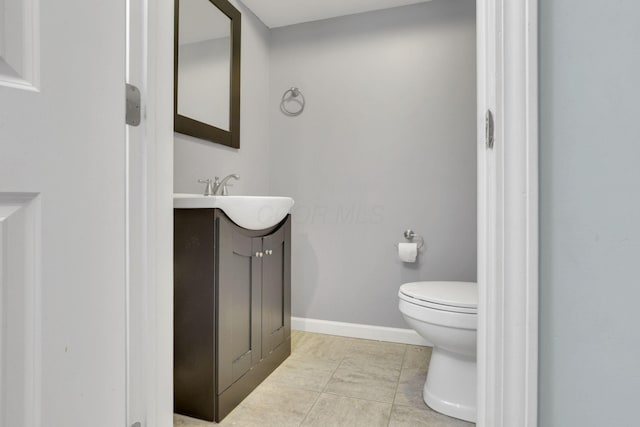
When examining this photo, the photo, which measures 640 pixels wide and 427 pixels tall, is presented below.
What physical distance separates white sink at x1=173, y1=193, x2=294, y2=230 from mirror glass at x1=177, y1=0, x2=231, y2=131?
0.61m

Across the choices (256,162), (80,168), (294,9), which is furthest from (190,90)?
(80,168)

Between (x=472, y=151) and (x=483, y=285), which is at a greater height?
(x=472, y=151)

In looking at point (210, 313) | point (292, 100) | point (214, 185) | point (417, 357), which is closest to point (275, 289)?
point (210, 313)

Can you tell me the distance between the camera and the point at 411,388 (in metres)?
1.71

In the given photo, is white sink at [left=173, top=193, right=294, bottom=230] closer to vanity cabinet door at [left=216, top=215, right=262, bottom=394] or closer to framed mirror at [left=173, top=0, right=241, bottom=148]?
vanity cabinet door at [left=216, top=215, right=262, bottom=394]

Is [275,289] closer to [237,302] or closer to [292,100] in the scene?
[237,302]

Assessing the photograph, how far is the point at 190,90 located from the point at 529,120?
1.71m

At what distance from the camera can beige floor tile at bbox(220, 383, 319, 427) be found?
4.67 ft

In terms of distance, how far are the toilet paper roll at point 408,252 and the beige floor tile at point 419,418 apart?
2.77 ft

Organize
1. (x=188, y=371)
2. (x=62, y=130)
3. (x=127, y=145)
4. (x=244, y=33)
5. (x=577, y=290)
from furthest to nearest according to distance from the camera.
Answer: (x=244, y=33) → (x=188, y=371) → (x=127, y=145) → (x=62, y=130) → (x=577, y=290)

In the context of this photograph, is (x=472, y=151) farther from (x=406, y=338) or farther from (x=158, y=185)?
(x=158, y=185)

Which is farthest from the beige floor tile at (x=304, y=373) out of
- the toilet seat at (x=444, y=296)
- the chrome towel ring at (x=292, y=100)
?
the chrome towel ring at (x=292, y=100)

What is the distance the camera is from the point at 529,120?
0.55m

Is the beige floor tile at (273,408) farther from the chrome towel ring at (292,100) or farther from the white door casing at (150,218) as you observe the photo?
the chrome towel ring at (292,100)
